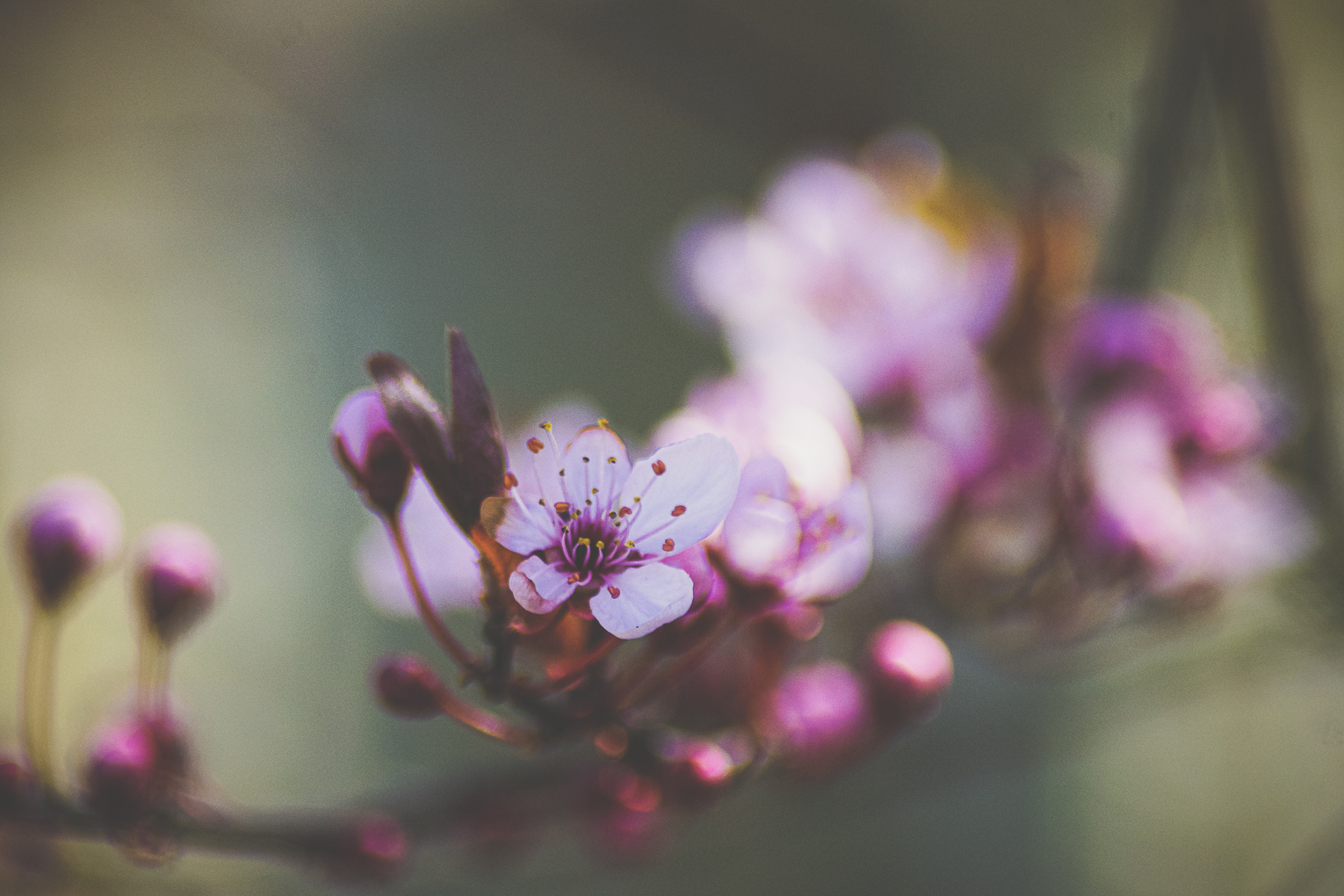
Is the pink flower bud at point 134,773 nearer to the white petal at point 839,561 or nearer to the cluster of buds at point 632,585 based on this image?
the cluster of buds at point 632,585

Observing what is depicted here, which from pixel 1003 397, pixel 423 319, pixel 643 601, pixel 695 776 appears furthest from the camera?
pixel 423 319

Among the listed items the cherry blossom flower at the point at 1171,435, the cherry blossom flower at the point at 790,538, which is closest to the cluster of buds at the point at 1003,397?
the cherry blossom flower at the point at 1171,435

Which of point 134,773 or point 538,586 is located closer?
point 538,586

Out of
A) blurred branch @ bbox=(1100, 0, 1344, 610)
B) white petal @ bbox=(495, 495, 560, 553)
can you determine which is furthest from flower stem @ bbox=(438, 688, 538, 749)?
blurred branch @ bbox=(1100, 0, 1344, 610)

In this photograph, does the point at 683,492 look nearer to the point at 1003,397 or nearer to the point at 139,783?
the point at 139,783

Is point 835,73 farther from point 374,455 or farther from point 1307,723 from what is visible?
point 1307,723

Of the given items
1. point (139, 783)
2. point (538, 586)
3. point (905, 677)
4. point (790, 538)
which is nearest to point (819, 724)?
point (905, 677)
